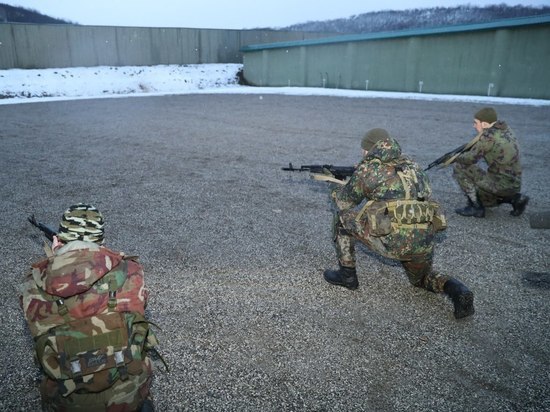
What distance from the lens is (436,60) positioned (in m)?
23.7

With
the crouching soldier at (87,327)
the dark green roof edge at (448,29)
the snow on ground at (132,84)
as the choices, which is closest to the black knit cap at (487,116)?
the crouching soldier at (87,327)

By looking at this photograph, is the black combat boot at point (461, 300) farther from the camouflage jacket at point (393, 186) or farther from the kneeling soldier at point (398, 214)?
the camouflage jacket at point (393, 186)

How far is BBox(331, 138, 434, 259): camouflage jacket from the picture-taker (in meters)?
3.52

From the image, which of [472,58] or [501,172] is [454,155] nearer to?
[501,172]

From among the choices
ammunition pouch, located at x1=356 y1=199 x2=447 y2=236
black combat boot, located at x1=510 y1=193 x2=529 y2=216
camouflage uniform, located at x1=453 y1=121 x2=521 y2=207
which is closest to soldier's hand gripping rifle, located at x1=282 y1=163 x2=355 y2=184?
ammunition pouch, located at x1=356 y1=199 x2=447 y2=236

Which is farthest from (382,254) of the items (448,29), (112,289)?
(448,29)

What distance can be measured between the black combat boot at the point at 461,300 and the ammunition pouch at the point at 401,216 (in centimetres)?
56

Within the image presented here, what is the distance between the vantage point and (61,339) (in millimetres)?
1994

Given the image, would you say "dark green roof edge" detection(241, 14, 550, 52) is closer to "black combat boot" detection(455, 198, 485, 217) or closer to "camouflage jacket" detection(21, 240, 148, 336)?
"black combat boot" detection(455, 198, 485, 217)

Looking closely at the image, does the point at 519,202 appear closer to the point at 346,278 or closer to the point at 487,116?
the point at 487,116

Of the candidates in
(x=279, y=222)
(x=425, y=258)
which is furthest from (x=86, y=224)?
(x=279, y=222)

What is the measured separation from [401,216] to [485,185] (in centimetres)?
316

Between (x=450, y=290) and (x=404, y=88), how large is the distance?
2424 cm

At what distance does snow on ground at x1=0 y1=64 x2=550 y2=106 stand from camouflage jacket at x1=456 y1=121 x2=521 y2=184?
1711 centimetres
